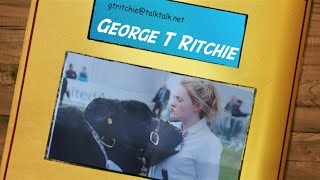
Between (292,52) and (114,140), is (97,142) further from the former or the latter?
(292,52)

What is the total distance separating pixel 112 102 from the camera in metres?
0.60

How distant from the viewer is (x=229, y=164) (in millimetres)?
609

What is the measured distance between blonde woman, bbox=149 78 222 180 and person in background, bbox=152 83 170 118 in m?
0.02

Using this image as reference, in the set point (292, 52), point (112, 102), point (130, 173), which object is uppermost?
point (292, 52)

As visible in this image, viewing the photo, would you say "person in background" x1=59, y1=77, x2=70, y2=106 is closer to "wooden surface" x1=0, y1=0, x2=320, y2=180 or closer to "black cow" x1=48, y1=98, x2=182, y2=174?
"black cow" x1=48, y1=98, x2=182, y2=174

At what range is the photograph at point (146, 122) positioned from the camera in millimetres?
600

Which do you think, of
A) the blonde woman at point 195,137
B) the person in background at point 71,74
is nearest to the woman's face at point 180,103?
the blonde woman at point 195,137

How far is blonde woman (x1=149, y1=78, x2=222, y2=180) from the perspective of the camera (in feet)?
1.99

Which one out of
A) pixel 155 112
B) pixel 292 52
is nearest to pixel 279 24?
pixel 292 52

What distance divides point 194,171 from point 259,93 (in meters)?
0.16

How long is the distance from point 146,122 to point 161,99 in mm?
42

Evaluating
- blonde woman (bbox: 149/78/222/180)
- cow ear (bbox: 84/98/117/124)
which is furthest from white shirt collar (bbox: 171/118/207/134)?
cow ear (bbox: 84/98/117/124)

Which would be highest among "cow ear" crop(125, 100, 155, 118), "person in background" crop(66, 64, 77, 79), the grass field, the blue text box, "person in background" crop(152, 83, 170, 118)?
the blue text box

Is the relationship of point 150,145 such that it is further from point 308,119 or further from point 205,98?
point 308,119
